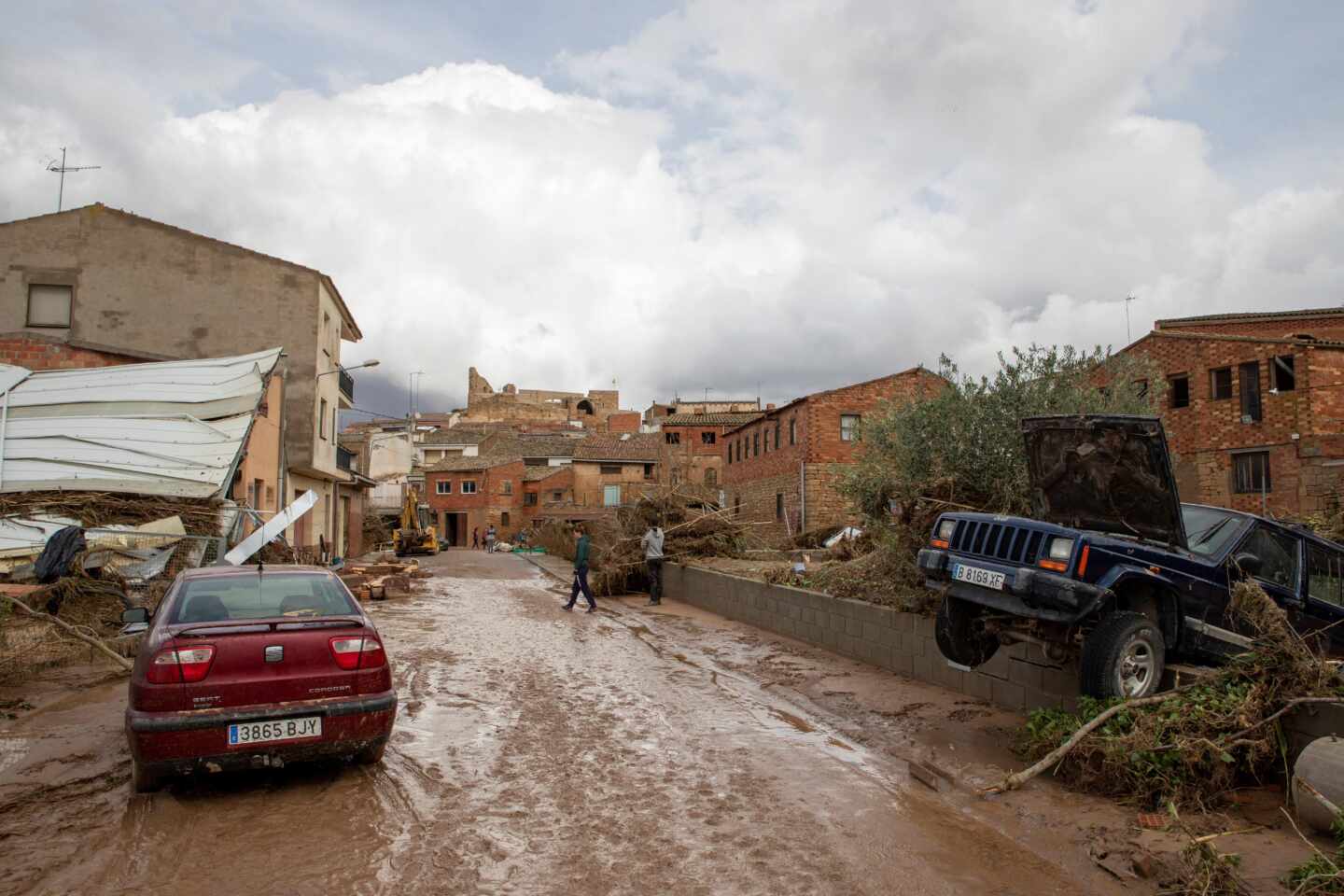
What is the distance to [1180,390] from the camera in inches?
1161

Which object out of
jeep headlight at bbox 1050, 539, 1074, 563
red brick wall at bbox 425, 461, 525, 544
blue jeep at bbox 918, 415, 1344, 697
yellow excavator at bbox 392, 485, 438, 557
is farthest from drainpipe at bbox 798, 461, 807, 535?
red brick wall at bbox 425, 461, 525, 544

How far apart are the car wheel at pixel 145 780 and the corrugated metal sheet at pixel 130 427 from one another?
1063cm

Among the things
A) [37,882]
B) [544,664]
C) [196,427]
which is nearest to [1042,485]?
[544,664]

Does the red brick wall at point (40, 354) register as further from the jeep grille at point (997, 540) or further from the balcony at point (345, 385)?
the jeep grille at point (997, 540)

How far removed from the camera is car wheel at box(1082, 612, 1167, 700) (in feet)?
20.1

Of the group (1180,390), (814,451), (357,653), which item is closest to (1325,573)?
(357,653)

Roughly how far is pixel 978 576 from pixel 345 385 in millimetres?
32575

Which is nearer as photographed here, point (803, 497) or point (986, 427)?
point (986, 427)

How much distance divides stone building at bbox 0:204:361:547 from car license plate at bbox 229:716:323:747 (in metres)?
20.4

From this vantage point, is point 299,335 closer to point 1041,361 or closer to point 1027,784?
point 1041,361

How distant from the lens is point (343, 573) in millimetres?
25156

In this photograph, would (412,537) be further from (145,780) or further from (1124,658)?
(1124,658)

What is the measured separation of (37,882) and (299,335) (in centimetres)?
2594

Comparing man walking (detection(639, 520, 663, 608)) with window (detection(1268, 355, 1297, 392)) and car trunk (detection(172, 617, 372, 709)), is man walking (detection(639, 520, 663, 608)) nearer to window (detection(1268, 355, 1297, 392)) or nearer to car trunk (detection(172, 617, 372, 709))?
car trunk (detection(172, 617, 372, 709))
